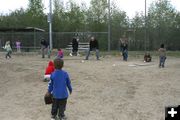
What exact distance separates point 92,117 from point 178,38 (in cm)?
3135

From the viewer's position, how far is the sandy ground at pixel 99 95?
1062cm

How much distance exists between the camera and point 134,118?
10.1 m

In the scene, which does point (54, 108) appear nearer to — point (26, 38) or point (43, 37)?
point (43, 37)

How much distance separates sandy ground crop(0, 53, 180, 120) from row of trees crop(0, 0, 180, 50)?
21347mm

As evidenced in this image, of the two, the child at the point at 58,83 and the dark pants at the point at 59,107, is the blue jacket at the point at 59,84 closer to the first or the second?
the child at the point at 58,83

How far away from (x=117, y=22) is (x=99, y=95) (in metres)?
31.3

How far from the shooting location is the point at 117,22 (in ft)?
145

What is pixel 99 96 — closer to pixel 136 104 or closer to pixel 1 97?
pixel 136 104

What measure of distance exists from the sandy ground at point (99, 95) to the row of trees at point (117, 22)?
70.0 ft

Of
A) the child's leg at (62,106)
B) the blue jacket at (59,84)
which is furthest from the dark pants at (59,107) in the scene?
the blue jacket at (59,84)

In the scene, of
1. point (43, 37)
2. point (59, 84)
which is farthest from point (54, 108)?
point (43, 37)

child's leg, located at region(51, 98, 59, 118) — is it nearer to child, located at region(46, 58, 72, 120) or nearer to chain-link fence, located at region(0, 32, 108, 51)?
child, located at region(46, 58, 72, 120)

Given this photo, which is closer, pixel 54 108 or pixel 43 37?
pixel 54 108

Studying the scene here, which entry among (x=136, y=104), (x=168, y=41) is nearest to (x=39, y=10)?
(x=168, y=41)
